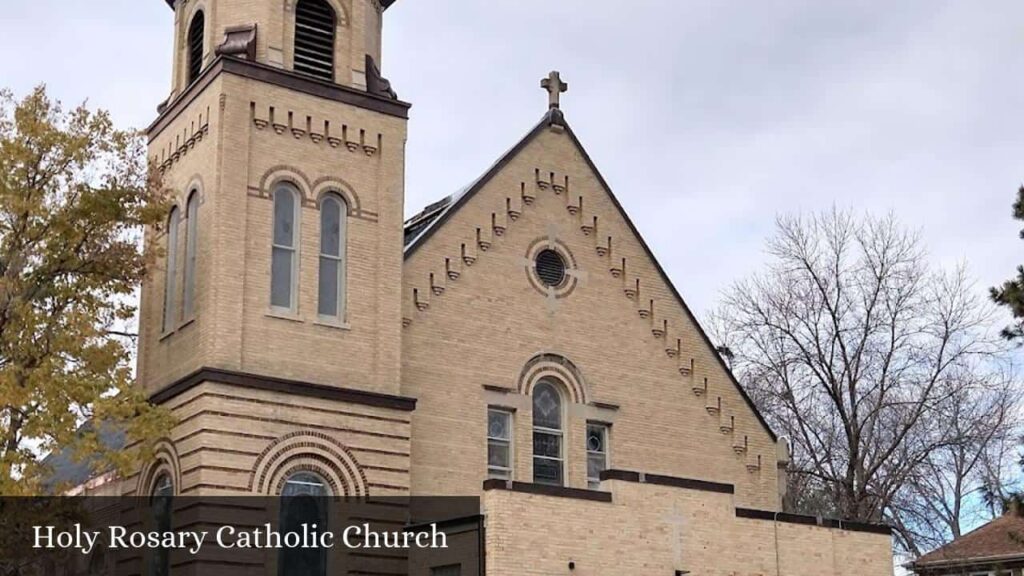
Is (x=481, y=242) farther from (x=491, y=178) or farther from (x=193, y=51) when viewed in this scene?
(x=193, y=51)

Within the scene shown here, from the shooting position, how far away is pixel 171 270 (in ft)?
90.2

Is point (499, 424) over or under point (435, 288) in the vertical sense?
under

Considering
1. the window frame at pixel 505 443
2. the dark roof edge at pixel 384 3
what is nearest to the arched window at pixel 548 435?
the window frame at pixel 505 443

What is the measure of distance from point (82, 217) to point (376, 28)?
27.9ft

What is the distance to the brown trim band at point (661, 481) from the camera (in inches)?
998

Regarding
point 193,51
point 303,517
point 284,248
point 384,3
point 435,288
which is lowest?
point 303,517

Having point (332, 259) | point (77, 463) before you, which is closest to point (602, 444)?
point (332, 259)

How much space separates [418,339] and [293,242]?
10.4 ft

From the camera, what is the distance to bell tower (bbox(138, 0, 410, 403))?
25422 mm

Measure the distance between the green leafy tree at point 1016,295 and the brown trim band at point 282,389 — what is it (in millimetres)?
10705

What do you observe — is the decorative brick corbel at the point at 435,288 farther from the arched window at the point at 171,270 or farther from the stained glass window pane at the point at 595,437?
the arched window at the point at 171,270

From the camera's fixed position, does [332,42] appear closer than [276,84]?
No

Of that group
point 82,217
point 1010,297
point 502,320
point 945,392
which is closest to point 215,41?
point 82,217

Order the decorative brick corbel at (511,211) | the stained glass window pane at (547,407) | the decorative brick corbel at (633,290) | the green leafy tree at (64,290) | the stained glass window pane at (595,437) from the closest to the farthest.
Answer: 1. the green leafy tree at (64,290)
2. the stained glass window pane at (547,407)
3. the stained glass window pane at (595,437)
4. the decorative brick corbel at (511,211)
5. the decorative brick corbel at (633,290)
